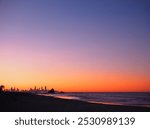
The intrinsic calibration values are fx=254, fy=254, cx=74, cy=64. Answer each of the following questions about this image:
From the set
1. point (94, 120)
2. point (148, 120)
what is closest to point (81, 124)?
point (94, 120)

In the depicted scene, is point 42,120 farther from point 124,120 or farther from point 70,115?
point 124,120

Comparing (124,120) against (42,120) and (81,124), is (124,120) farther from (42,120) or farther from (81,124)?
(42,120)

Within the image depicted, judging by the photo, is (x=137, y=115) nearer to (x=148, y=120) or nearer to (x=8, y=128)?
(x=148, y=120)

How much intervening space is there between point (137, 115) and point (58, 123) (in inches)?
102

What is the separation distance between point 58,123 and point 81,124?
616mm

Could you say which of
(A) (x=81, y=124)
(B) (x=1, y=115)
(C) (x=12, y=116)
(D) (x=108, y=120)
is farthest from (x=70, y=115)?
(B) (x=1, y=115)

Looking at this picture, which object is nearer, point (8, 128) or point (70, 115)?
point (8, 128)

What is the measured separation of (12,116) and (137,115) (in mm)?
3774

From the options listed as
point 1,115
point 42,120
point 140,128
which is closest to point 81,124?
point 42,120

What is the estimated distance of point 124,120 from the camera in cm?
707

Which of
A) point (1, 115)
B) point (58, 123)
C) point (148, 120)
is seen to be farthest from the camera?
point (1, 115)

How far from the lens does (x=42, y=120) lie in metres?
6.84

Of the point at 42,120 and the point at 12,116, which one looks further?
the point at 12,116

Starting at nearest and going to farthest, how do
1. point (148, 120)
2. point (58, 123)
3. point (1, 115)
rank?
point (58, 123) → point (148, 120) → point (1, 115)
